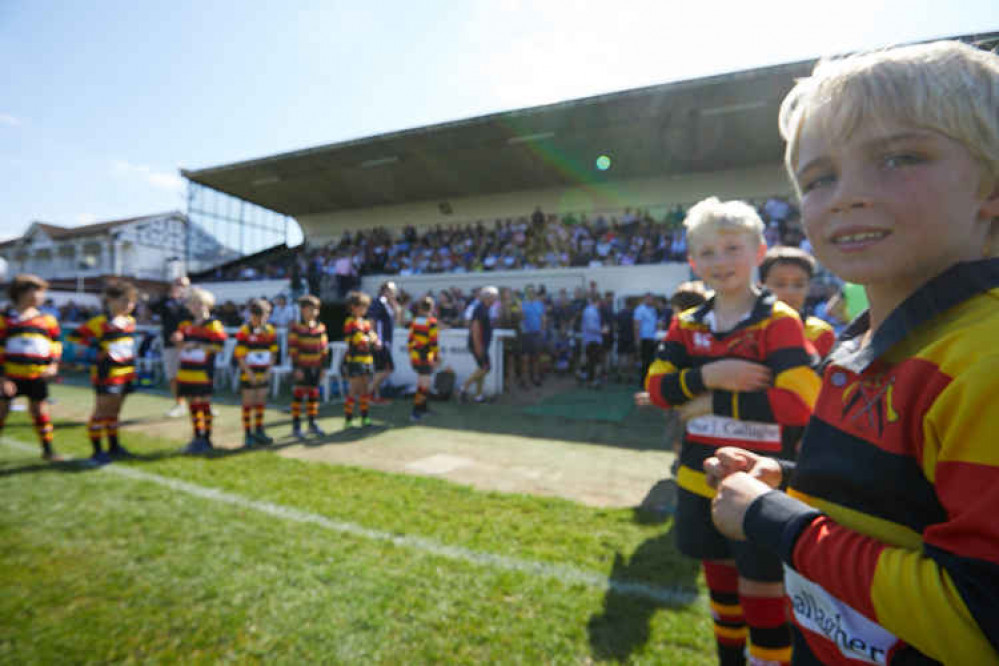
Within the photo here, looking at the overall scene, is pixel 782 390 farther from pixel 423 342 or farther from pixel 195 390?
pixel 423 342

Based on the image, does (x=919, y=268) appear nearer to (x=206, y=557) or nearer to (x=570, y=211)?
(x=206, y=557)

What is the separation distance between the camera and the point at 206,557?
2957 millimetres

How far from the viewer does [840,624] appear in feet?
2.77

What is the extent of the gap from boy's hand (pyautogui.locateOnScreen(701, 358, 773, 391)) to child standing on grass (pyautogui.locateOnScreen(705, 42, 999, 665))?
86 cm

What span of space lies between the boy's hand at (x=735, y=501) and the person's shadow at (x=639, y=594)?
5.07ft

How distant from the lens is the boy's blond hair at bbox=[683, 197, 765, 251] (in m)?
1.84

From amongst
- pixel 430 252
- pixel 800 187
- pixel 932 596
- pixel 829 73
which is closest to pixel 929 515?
pixel 932 596

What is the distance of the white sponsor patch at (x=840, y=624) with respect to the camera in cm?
78

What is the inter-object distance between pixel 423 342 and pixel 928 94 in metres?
7.56

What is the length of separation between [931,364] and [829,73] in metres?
0.58

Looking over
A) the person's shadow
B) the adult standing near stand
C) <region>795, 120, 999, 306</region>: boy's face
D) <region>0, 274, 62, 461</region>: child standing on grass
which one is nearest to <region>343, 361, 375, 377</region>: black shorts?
the adult standing near stand

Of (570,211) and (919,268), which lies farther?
(570,211)

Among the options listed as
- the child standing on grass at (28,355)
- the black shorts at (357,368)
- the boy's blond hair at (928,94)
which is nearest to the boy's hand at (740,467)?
the boy's blond hair at (928,94)

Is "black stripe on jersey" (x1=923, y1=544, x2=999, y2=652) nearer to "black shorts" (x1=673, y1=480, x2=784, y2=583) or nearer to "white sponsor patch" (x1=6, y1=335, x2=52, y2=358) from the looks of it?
"black shorts" (x1=673, y1=480, x2=784, y2=583)
